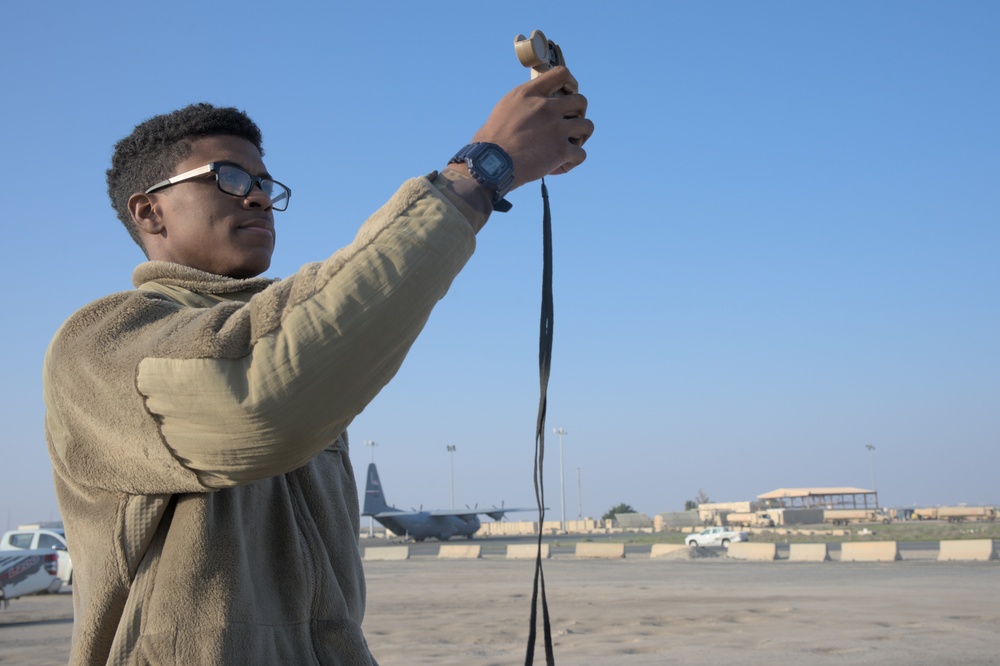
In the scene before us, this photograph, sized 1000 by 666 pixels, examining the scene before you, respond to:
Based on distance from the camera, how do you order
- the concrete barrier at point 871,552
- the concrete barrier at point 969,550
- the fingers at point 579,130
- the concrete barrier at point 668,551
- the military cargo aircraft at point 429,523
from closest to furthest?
the fingers at point 579,130
the concrete barrier at point 969,550
the concrete barrier at point 871,552
the concrete barrier at point 668,551
the military cargo aircraft at point 429,523

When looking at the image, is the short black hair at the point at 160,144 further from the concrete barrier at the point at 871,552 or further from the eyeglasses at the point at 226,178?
the concrete barrier at the point at 871,552

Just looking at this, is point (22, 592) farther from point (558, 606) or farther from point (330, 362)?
point (330, 362)

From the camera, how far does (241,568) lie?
137 centimetres

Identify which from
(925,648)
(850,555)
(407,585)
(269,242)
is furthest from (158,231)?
(850,555)

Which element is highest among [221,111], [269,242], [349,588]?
[221,111]

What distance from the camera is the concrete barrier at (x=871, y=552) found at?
2437cm

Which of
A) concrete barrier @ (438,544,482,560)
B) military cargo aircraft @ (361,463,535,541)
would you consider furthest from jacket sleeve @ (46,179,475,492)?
military cargo aircraft @ (361,463,535,541)

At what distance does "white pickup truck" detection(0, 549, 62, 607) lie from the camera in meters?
17.6

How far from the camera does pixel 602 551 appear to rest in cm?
3200

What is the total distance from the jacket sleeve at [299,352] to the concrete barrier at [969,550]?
25.9 meters

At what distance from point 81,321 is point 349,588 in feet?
2.32

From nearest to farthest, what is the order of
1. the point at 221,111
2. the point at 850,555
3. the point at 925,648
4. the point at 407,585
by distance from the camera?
the point at 221,111 < the point at 925,648 < the point at 407,585 < the point at 850,555

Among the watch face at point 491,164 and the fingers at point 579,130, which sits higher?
the fingers at point 579,130

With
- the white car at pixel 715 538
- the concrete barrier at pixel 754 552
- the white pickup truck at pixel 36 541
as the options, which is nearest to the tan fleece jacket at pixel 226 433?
the white pickup truck at pixel 36 541
